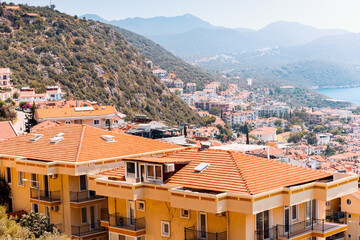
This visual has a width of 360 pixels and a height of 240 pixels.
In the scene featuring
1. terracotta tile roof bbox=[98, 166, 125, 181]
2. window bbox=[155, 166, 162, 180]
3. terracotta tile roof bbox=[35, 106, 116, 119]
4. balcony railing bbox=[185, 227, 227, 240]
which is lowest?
balcony railing bbox=[185, 227, 227, 240]

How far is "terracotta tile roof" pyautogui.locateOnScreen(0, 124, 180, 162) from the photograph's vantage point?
21.2m

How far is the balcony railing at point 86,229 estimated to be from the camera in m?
20.2

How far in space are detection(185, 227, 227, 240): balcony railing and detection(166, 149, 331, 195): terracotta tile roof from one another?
4.08 ft

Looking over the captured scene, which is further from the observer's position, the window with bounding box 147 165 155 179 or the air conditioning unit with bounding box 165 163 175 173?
the window with bounding box 147 165 155 179

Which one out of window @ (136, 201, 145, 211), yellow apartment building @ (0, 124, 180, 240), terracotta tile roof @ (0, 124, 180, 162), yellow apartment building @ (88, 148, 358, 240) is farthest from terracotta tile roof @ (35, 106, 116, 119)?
window @ (136, 201, 145, 211)

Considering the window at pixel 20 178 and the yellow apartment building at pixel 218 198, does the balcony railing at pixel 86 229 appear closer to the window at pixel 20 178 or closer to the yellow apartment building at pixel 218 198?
the yellow apartment building at pixel 218 198

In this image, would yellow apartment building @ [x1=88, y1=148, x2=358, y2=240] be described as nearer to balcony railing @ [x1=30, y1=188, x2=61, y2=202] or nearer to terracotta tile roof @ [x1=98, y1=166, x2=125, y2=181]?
terracotta tile roof @ [x1=98, y1=166, x2=125, y2=181]

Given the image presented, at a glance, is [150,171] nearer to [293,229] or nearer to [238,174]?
[238,174]

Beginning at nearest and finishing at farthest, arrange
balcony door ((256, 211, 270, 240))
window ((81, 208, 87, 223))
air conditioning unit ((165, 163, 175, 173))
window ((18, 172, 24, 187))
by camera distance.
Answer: balcony door ((256, 211, 270, 240))
air conditioning unit ((165, 163, 175, 173))
window ((81, 208, 87, 223))
window ((18, 172, 24, 187))

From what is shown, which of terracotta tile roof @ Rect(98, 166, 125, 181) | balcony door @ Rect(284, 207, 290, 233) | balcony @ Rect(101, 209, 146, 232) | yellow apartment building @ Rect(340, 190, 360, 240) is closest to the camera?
balcony door @ Rect(284, 207, 290, 233)

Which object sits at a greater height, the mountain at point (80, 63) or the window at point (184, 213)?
the mountain at point (80, 63)

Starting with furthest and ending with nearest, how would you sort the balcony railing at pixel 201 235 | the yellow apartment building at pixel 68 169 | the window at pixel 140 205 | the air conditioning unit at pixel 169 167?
the yellow apartment building at pixel 68 169 < the window at pixel 140 205 < the air conditioning unit at pixel 169 167 < the balcony railing at pixel 201 235

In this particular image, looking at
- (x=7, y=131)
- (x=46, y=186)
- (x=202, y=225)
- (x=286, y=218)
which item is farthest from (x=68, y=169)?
(x=7, y=131)

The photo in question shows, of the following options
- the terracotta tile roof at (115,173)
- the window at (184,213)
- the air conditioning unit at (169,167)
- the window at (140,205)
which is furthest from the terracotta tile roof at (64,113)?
the window at (184,213)
